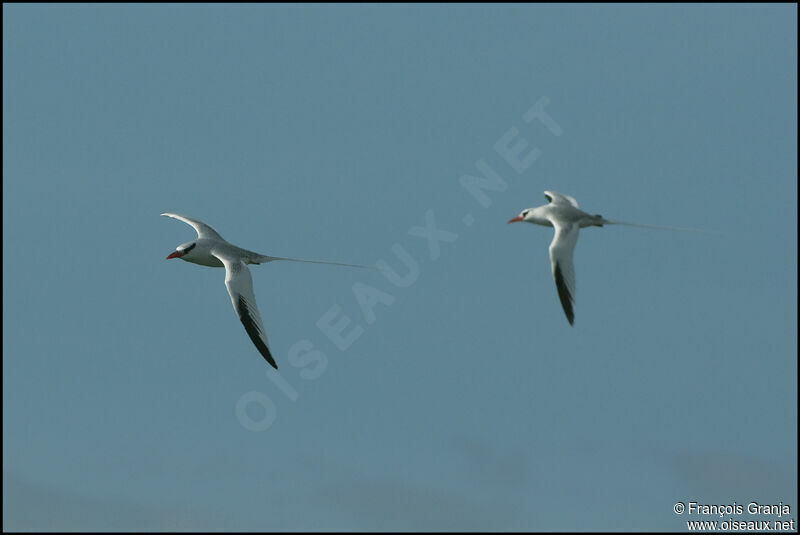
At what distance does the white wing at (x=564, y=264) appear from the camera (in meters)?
30.4

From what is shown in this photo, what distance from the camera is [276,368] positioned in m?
29.1

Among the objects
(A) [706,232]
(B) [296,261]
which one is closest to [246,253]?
(B) [296,261]

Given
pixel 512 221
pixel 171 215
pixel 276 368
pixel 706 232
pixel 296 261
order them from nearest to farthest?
pixel 706 232 → pixel 276 368 → pixel 296 261 → pixel 512 221 → pixel 171 215

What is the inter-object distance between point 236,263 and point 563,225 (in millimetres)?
7672

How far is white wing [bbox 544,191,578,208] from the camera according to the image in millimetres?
33625

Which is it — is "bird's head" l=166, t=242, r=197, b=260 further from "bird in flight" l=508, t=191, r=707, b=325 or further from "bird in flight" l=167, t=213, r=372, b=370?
"bird in flight" l=508, t=191, r=707, b=325

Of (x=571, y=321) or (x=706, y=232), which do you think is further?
(x=571, y=321)

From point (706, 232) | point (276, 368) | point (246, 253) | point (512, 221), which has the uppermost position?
point (512, 221)

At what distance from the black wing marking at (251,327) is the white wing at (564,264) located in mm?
6502

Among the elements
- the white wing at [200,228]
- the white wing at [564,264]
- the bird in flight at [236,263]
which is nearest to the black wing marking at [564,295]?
the white wing at [564,264]

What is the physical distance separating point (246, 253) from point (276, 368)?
14.9ft

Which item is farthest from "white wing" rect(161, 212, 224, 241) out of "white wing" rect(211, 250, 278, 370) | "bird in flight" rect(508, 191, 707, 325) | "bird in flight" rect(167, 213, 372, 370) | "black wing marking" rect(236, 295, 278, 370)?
"bird in flight" rect(508, 191, 707, 325)

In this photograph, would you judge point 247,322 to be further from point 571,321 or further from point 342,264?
point 571,321

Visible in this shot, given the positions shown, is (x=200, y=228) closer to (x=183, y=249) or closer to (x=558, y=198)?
(x=183, y=249)
